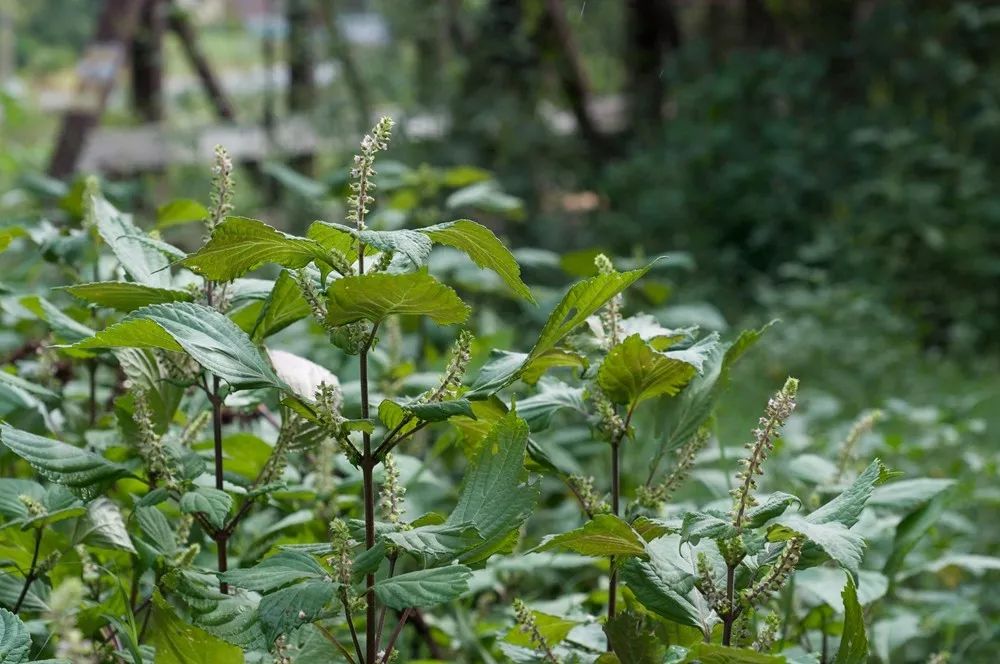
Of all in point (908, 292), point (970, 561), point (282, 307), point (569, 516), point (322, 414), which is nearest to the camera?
point (322, 414)

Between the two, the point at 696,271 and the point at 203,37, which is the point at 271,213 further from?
the point at 696,271

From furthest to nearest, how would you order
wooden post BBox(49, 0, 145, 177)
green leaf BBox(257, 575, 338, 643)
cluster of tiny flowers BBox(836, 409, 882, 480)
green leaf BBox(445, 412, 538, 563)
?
wooden post BBox(49, 0, 145, 177)
cluster of tiny flowers BBox(836, 409, 882, 480)
green leaf BBox(445, 412, 538, 563)
green leaf BBox(257, 575, 338, 643)

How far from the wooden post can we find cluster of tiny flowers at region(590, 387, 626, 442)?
363 cm

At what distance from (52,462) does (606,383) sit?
47 cm

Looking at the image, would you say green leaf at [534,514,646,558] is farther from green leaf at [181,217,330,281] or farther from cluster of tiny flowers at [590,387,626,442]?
green leaf at [181,217,330,281]

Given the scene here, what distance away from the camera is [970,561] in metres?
1.78

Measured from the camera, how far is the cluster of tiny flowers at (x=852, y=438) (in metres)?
1.34

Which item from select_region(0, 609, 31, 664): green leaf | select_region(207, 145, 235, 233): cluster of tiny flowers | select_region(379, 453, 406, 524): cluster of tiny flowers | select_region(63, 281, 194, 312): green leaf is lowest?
select_region(0, 609, 31, 664): green leaf

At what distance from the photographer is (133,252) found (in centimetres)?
119

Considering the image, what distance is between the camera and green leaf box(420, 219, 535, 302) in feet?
3.03

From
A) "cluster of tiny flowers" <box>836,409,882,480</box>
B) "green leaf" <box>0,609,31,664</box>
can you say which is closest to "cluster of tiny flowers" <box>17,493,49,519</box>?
"green leaf" <box>0,609,31,664</box>

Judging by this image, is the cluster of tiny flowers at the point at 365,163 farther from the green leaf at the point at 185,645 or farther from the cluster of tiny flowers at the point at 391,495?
the green leaf at the point at 185,645

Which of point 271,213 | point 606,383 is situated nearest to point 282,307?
point 606,383

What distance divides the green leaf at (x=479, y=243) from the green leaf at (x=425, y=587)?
21 cm
